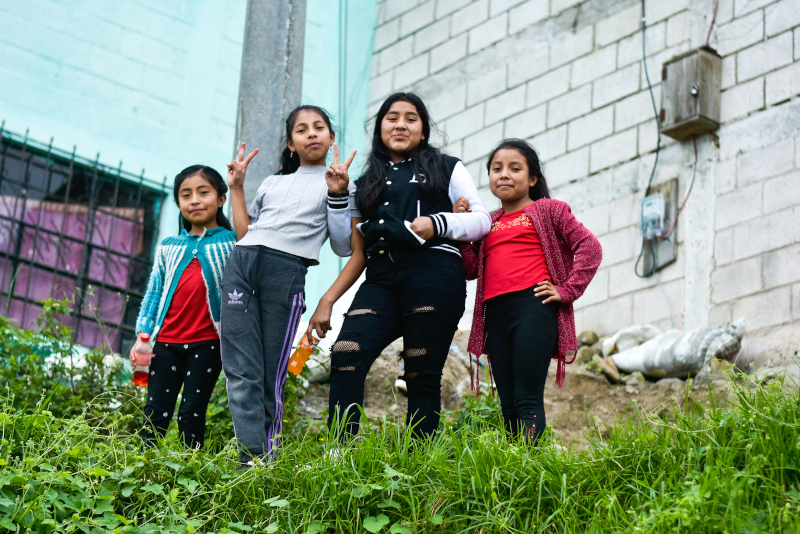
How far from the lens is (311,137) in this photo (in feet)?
11.7

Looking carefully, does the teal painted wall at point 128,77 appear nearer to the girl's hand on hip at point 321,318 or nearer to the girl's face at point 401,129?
the girl's face at point 401,129

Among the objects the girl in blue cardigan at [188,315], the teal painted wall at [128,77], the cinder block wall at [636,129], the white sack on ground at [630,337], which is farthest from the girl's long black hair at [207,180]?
the teal painted wall at [128,77]

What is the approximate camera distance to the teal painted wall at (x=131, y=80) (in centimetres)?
643

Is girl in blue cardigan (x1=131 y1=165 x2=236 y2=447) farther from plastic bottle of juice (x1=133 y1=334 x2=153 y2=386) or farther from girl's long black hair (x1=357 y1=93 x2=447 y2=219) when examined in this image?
girl's long black hair (x1=357 y1=93 x2=447 y2=219)

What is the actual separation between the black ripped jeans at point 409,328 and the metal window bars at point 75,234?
3.51 m

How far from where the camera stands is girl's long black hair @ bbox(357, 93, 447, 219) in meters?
3.38

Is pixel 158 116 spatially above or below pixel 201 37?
below

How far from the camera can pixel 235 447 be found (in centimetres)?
306

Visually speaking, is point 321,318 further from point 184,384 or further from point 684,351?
point 684,351

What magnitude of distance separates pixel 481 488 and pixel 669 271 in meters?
3.45

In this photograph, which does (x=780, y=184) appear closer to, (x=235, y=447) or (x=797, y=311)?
(x=797, y=311)

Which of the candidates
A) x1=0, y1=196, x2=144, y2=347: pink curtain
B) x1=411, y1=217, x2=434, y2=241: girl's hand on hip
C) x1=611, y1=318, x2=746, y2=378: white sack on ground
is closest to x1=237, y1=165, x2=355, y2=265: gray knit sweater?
x1=411, y1=217, x2=434, y2=241: girl's hand on hip

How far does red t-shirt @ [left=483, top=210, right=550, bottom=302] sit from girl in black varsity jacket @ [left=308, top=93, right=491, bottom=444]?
0.41 feet

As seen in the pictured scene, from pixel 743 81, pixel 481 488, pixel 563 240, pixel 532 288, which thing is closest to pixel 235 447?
pixel 481 488
